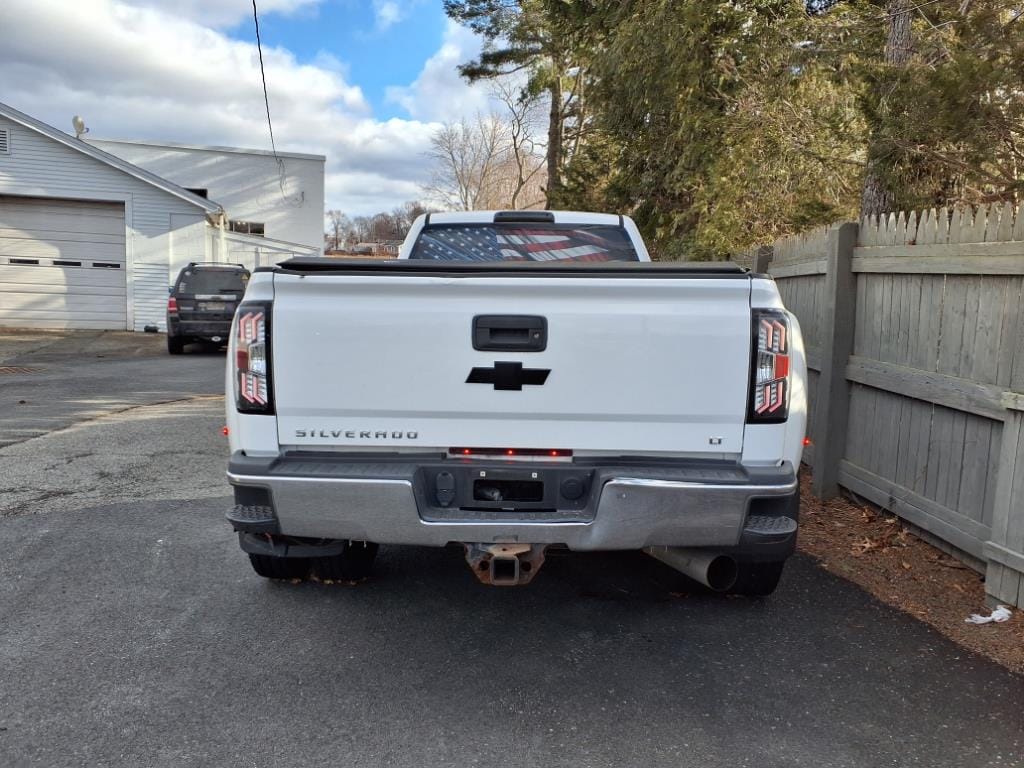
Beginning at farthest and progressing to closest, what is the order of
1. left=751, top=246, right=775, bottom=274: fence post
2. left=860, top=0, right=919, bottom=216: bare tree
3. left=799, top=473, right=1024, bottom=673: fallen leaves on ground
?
left=751, top=246, right=775, bottom=274: fence post < left=860, top=0, right=919, bottom=216: bare tree < left=799, top=473, right=1024, bottom=673: fallen leaves on ground

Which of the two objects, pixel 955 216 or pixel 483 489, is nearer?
pixel 483 489

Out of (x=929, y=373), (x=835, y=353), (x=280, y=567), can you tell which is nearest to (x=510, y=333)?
(x=280, y=567)

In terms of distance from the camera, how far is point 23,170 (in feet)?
66.3

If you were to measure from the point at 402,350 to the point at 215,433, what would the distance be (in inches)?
230

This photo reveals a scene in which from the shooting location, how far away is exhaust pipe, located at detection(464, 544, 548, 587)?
3301 mm

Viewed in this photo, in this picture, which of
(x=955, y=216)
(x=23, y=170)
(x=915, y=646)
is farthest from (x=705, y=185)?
(x=23, y=170)

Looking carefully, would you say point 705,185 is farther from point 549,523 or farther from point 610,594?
point 549,523

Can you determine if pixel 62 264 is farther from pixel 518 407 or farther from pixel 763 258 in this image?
pixel 518 407

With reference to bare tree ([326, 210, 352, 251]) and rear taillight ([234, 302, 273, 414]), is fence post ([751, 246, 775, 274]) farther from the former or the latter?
bare tree ([326, 210, 352, 251])

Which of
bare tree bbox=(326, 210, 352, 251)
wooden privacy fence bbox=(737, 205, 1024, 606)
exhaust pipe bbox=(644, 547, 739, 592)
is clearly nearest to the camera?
exhaust pipe bbox=(644, 547, 739, 592)

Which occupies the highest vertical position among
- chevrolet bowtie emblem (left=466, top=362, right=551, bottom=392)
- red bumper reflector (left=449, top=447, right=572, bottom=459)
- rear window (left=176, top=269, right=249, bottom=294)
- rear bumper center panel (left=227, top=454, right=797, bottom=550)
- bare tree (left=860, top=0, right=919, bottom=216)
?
bare tree (left=860, top=0, right=919, bottom=216)

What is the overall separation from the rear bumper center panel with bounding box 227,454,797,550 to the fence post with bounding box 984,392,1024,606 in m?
1.36

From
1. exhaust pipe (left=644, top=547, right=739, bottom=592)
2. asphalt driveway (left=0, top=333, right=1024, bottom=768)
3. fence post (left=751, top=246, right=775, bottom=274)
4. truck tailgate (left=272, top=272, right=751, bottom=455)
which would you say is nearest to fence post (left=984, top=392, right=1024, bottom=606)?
asphalt driveway (left=0, top=333, right=1024, bottom=768)

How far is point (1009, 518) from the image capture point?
3.92 m
